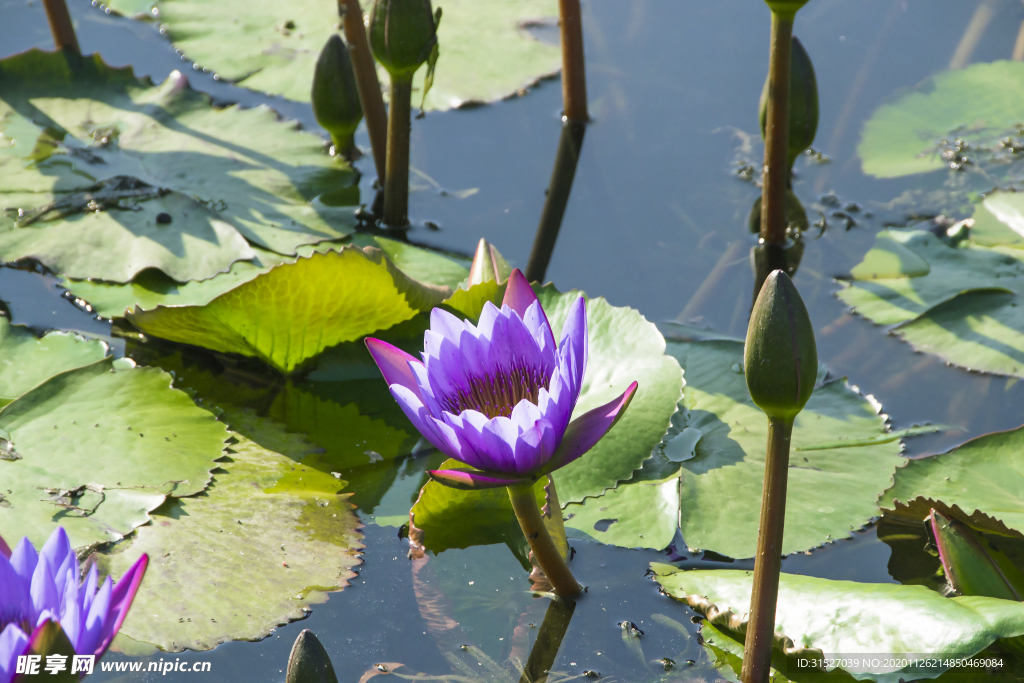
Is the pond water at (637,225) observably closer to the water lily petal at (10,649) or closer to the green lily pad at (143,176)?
the green lily pad at (143,176)

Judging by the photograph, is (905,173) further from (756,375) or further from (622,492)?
(756,375)

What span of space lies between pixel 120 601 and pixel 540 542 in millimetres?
628

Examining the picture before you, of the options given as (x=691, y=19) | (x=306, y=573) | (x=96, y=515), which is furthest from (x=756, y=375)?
(x=691, y=19)

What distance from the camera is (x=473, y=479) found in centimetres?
113

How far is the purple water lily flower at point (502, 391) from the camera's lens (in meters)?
1.12

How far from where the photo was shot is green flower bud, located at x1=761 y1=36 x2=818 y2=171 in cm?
226

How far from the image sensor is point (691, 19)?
330cm

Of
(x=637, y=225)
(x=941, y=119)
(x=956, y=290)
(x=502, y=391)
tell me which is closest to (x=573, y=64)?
(x=637, y=225)

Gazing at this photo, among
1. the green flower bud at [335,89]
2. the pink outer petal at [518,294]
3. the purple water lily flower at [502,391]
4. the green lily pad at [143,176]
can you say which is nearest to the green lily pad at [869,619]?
the purple water lily flower at [502,391]

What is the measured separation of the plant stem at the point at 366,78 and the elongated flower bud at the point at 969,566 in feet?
5.94

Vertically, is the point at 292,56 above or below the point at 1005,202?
above

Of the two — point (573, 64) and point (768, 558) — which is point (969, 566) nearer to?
point (768, 558)

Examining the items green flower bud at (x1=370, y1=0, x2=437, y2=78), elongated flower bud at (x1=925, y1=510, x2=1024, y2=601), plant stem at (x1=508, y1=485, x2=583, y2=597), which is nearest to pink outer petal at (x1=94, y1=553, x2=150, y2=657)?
plant stem at (x1=508, y1=485, x2=583, y2=597)

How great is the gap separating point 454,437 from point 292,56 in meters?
2.36
